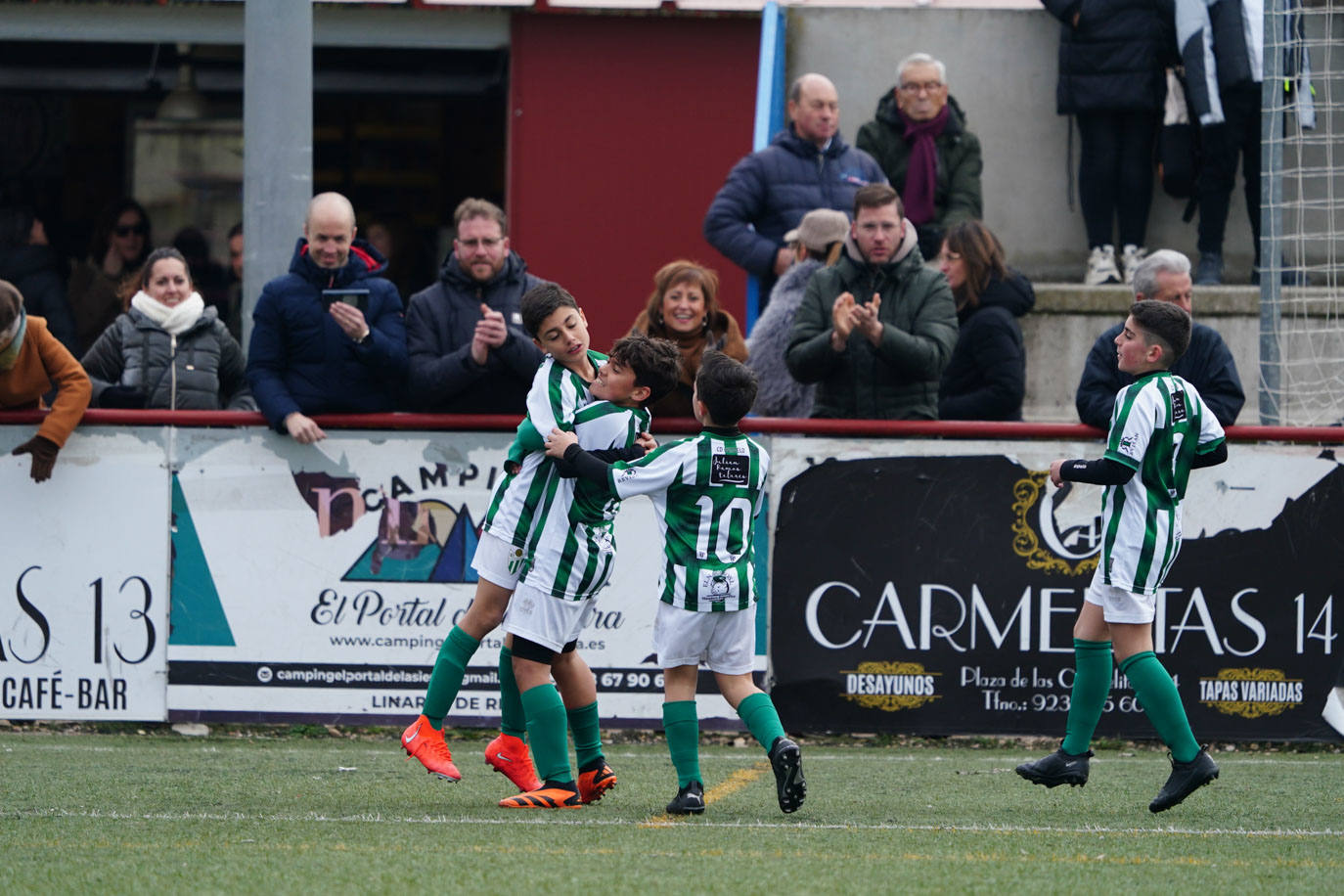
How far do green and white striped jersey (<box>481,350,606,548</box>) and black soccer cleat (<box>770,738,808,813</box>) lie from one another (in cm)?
123

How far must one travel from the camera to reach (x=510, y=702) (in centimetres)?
711

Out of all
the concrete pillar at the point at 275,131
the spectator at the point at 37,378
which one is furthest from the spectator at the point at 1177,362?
the spectator at the point at 37,378

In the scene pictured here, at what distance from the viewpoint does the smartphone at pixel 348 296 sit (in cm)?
871

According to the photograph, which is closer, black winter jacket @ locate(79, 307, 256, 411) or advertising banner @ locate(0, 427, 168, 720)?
advertising banner @ locate(0, 427, 168, 720)

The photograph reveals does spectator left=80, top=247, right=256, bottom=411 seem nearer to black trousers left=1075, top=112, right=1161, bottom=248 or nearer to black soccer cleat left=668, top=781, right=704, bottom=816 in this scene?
black soccer cleat left=668, top=781, right=704, bottom=816

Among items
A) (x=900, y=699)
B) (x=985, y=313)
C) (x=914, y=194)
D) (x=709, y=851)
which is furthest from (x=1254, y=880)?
(x=914, y=194)

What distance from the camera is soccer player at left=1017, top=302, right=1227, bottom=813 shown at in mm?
6902

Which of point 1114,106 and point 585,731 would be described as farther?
point 1114,106

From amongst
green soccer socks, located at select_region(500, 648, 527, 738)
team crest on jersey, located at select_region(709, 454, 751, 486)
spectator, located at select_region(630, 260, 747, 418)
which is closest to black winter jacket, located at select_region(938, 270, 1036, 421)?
spectator, located at select_region(630, 260, 747, 418)

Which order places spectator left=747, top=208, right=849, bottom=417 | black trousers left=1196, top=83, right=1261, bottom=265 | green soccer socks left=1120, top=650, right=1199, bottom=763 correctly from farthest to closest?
1. black trousers left=1196, top=83, right=1261, bottom=265
2. spectator left=747, top=208, right=849, bottom=417
3. green soccer socks left=1120, top=650, right=1199, bottom=763

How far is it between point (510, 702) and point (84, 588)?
9.29ft

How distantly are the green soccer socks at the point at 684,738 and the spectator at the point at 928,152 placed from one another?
5.38 m

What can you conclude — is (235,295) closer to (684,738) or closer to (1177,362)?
(1177,362)

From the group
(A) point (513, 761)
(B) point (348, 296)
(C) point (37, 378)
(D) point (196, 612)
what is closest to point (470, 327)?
(B) point (348, 296)
